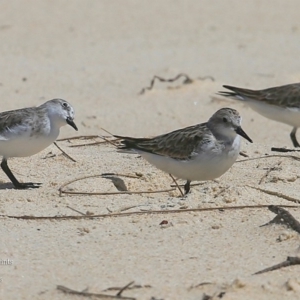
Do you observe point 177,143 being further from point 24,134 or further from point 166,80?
point 166,80

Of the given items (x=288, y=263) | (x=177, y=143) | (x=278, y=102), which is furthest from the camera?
(x=278, y=102)

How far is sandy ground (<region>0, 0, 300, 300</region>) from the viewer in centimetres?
460

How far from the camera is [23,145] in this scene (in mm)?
6355

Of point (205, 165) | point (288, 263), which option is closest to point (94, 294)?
point (288, 263)

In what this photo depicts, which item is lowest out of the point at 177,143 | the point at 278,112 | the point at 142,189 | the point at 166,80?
the point at 166,80

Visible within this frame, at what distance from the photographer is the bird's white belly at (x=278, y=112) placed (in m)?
8.60

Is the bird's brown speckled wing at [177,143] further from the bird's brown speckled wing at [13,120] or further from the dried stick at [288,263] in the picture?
the dried stick at [288,263]

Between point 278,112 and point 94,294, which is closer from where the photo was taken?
point 94,294

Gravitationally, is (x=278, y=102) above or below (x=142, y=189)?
above

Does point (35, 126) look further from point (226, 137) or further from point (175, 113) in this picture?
point (175, 113)

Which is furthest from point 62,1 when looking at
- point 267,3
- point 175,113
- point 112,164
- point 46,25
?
point 112,164

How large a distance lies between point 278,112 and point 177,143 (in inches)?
108

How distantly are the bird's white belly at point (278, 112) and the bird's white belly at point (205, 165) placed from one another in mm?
2676

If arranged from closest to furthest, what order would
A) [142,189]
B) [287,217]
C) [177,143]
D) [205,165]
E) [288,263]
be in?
[288,263]
[287,217]
[205,165]
[177,143]
[142,189]
